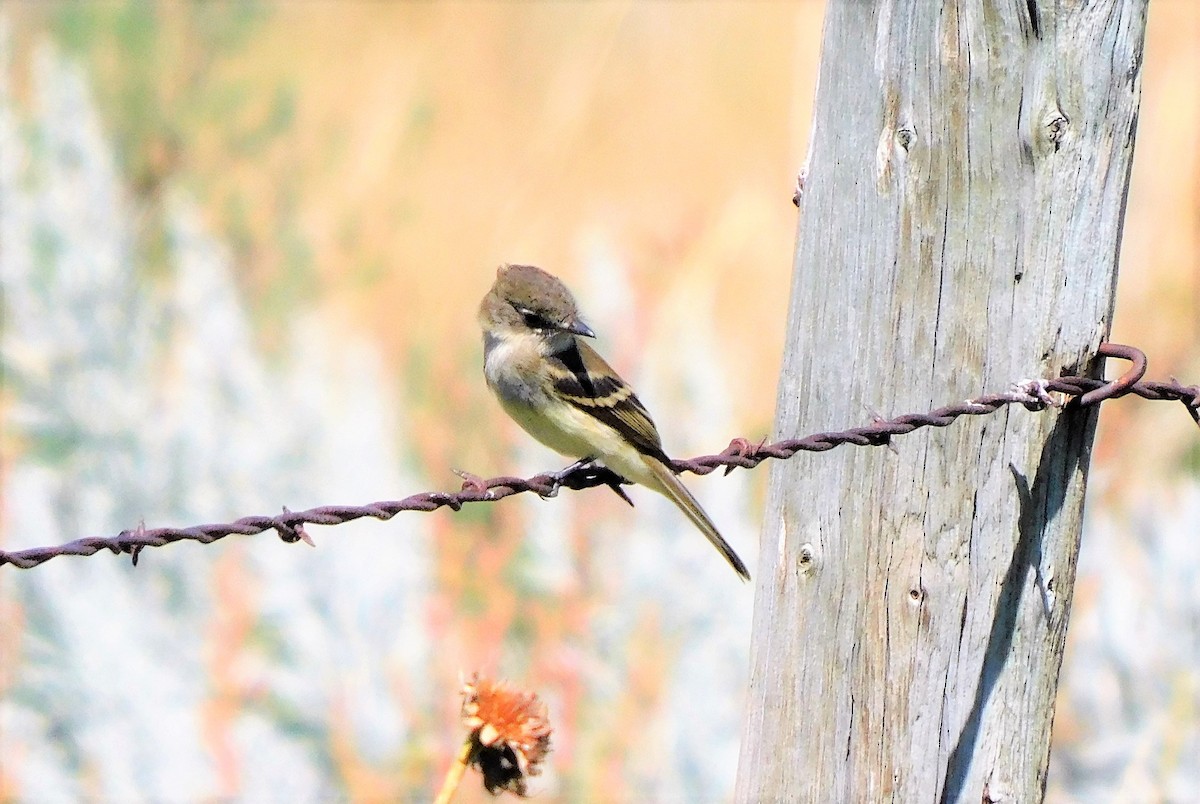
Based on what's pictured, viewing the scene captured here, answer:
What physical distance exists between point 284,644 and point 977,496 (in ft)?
12.9

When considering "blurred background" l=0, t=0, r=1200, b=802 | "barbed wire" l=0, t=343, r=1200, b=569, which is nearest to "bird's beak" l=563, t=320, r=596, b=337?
"blurred background" l=0, t=0, r=1200, b=802

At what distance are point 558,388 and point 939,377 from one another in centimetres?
245

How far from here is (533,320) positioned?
504cm

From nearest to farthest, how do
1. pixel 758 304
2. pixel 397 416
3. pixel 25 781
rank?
pixel 25 781
pixel 397 416
pixel 758 304

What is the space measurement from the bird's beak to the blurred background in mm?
1515

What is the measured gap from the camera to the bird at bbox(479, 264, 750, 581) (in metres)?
4.90

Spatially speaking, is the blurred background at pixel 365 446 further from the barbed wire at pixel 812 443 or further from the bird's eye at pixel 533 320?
the barbed wire at pixel 812 443

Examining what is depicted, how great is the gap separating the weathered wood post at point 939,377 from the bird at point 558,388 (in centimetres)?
205

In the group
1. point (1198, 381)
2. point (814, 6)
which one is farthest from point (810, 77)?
point (1198, 381)

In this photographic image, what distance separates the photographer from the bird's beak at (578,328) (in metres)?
4.75

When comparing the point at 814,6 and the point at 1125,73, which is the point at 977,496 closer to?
the point at 1125,73

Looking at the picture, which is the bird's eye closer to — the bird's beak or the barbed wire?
the bird's beak

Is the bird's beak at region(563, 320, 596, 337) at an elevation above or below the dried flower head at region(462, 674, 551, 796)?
above

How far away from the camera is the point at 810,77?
9508 mm
